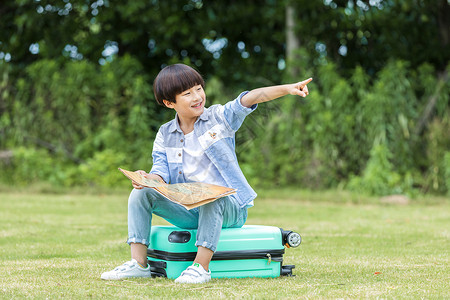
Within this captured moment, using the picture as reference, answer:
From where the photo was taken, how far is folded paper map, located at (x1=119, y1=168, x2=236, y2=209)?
3.46 m

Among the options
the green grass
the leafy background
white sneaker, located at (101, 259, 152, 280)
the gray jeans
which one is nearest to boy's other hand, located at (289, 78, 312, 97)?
the gray jeans

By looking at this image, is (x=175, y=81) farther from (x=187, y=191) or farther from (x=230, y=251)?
(x=230, y=251)

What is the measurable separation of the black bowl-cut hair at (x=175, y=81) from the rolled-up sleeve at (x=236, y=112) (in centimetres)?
23

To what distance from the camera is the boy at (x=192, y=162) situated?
3.66m

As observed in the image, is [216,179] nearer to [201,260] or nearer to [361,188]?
[201,260]

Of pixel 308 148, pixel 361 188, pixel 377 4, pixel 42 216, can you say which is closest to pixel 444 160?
pixel 361 188

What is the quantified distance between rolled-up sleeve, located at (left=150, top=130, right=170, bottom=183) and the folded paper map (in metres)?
0.15

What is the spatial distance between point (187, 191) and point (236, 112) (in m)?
0.52

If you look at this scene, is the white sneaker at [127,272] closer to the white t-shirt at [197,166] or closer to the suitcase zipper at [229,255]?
the suitcase zipper at [229,255]

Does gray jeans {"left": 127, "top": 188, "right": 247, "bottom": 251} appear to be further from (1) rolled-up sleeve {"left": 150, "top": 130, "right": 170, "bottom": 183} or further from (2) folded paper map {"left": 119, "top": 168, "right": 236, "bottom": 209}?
(1) rolled-up sleeve {"left": 150, "top": 130, "right": 170, "bottom": 183}

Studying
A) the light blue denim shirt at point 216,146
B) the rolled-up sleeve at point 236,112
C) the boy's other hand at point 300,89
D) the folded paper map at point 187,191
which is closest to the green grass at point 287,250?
the folded paper map at point 187,191

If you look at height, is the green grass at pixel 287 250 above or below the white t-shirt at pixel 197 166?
below

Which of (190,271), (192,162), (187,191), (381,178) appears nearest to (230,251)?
(190,271)

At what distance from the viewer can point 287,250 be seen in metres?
5.13
